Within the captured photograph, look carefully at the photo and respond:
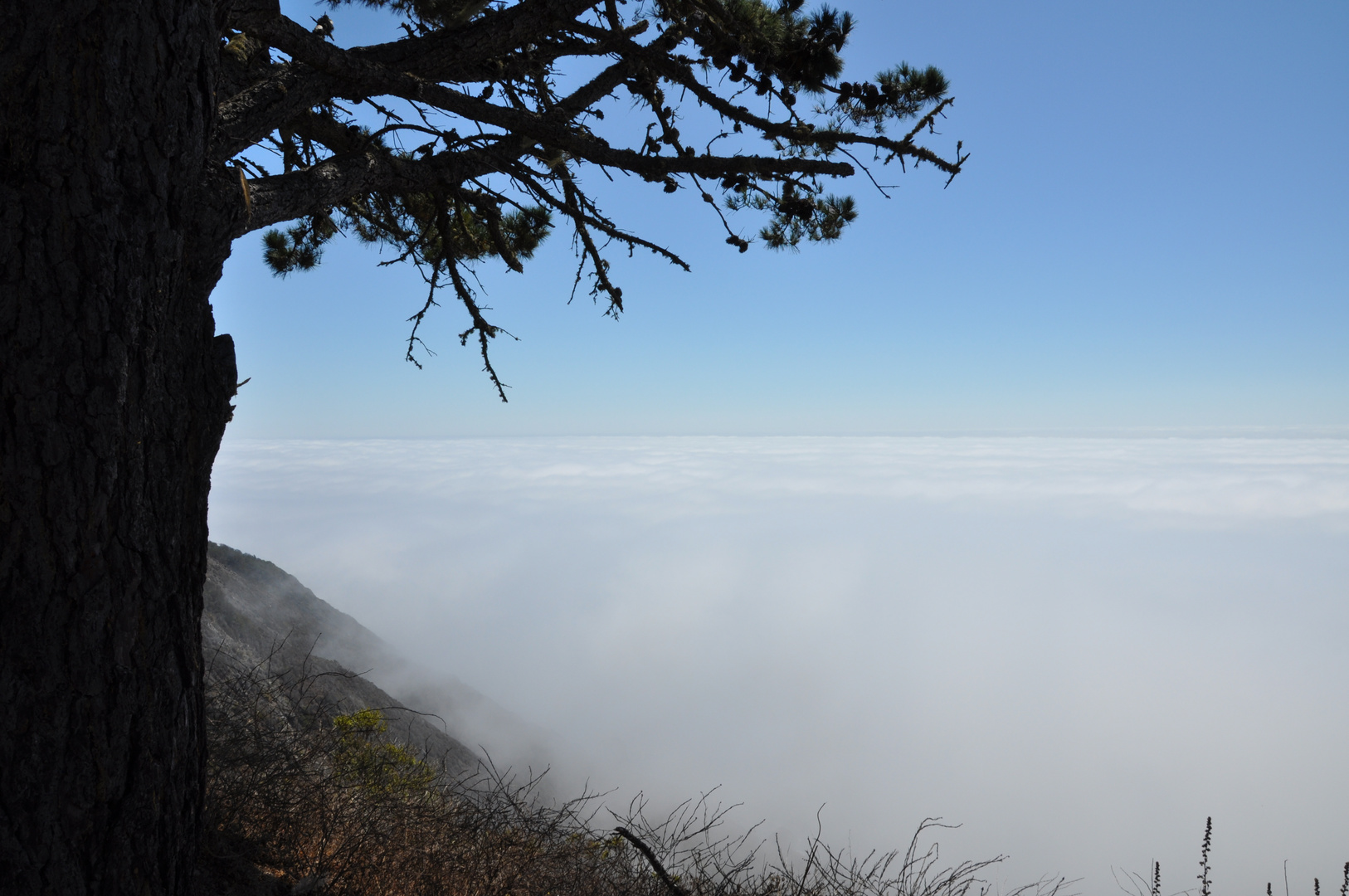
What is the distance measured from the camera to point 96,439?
171cm

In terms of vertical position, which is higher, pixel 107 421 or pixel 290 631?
pixel 107 421

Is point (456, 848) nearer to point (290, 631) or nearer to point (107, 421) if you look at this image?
point (107, 421)

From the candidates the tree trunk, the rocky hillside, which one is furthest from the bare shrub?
the rocky hillside

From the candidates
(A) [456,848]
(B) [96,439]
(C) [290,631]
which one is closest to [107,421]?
(B) [96,439]

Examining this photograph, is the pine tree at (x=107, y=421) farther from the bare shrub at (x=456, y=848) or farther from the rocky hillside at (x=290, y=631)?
the rocky hillside at (x=290, y=631)

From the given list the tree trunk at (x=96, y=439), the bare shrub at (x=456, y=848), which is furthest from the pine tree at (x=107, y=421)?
the bare shrub at (x=456, y=848)

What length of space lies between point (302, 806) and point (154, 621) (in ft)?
5.68

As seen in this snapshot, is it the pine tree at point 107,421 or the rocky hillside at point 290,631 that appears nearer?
the pine tree at point 107,421

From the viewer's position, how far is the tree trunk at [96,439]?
162 centimetres

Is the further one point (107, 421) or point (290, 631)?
point (290, 631)

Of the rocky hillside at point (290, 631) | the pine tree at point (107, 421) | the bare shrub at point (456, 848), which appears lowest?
the rocky hillside at point (290, 631)

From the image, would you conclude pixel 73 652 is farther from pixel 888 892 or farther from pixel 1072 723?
pixel 1072 723

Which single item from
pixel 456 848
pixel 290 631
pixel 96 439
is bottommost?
pixel 290 631

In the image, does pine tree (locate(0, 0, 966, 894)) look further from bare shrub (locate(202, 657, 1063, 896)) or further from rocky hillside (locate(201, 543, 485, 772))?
rocky hillside (locate(201, 543, 485, 772))
